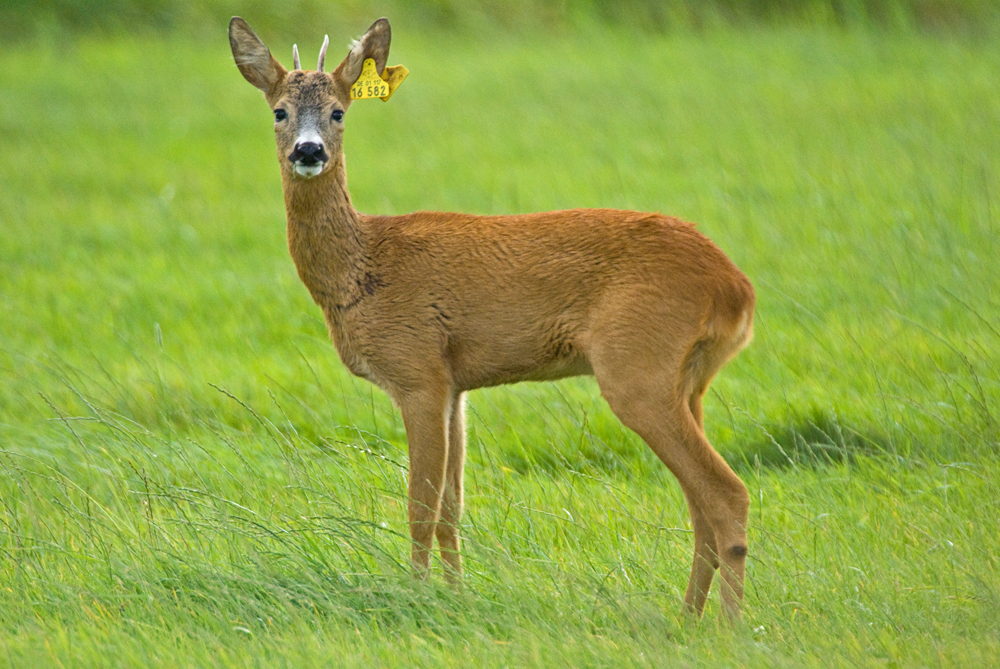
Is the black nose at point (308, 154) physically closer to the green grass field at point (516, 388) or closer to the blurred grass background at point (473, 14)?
the green grass field at point (516, 388)

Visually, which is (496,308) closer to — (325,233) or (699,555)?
(325,233)

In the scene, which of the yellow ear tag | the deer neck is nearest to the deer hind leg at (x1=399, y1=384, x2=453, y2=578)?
the deer neck

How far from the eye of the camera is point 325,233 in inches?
204

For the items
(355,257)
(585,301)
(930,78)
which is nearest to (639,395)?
(585,301)

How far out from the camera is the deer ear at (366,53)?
16.9ft

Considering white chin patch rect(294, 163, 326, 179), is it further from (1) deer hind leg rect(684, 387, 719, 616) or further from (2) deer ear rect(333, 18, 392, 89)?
(1) deer hind leg rect(684, 387, 719, 616)

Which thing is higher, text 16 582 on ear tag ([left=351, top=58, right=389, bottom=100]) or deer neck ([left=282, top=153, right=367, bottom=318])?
text 16 582 on ear tag ([left=351, top=58, right=389, bottom=100])

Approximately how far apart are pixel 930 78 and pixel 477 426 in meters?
8.04

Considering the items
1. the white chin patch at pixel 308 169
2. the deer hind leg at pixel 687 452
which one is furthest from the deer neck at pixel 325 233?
the deer hind leg at pixel 687 452

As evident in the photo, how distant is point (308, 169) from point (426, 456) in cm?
130

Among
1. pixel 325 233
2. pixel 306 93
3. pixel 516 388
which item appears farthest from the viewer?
pixel 516 388

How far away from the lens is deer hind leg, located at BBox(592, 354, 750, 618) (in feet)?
14.2

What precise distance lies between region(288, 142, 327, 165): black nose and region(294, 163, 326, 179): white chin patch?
0.5 inches

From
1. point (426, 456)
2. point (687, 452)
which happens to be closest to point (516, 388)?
point (426, 456)
